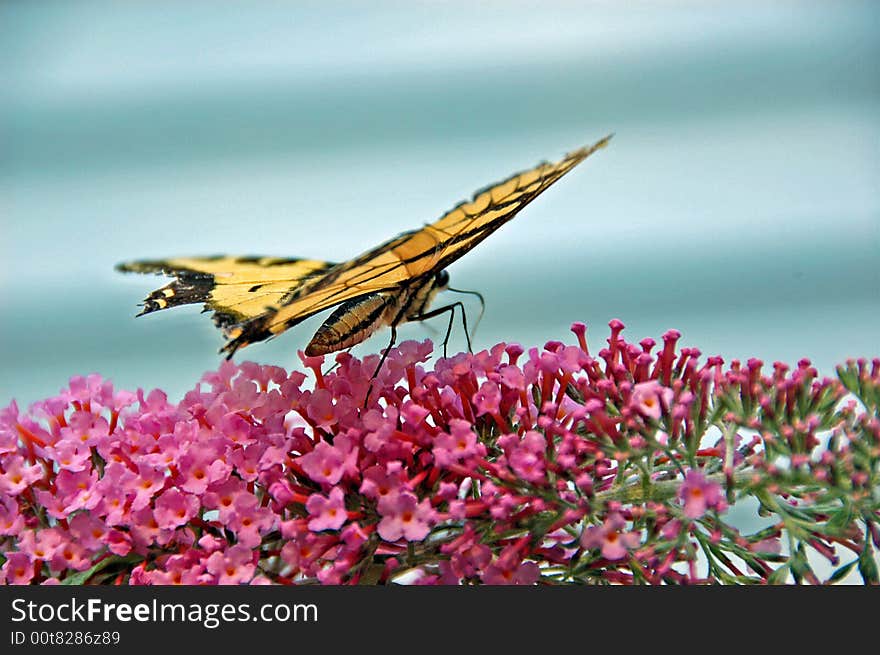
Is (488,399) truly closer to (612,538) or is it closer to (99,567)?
(612,538)

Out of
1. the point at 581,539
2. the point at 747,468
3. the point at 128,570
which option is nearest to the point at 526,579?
the point at 581,539

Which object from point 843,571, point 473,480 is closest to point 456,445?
point 473,480

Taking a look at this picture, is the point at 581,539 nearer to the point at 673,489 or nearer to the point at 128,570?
the point at 673,489

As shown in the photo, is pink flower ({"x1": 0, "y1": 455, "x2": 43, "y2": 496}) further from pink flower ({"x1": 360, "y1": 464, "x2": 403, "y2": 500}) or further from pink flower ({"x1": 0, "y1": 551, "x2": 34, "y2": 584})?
pink flower ({"x1": 360, "y1": 464, "x2": 403, "y2": 500})

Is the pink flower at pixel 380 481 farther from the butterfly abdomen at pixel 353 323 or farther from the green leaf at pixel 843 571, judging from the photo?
the green leaf at pixel 843 571

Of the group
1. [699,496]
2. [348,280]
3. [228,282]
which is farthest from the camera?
[228,282]

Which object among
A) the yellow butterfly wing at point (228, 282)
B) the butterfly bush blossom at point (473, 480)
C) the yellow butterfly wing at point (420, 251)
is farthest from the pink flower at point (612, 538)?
the yellow butterfly wing at point (228, 282)

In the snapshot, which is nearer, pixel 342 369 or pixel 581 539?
pixel 581 539
